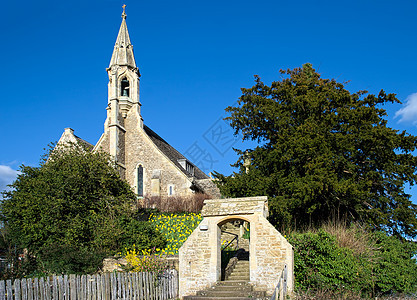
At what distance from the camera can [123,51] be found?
38.1m

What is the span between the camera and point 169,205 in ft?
Answer: 106

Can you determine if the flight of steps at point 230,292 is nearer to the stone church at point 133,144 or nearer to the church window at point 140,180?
the stone church at point 133,144

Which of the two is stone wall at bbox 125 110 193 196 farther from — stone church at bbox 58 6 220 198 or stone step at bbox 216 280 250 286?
stone step at bbox 216 280 250 286

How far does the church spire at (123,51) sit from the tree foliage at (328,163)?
16.6 meters

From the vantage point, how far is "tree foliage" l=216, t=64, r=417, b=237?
2108 centimetres

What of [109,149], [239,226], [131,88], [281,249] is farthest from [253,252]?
[131,88]

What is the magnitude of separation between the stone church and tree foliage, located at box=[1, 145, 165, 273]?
10.6m

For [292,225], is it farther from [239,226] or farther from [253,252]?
[253,252]

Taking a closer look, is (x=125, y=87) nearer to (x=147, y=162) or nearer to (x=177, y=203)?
(x=147, y=162)

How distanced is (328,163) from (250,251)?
23.6ft

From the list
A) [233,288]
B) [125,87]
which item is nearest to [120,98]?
[125,87]

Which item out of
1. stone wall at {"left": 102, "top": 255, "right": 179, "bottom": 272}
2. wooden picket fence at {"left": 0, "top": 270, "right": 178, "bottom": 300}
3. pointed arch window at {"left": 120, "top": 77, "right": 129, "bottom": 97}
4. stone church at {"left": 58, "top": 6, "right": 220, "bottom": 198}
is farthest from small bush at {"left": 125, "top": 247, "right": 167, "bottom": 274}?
pointed arch window at {"left": 120, "top": 77, "right": 129, "bottom": 97}

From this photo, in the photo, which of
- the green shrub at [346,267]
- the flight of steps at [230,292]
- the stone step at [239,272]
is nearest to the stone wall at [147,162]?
the stone step at [239,272]

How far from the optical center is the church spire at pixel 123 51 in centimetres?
3778
